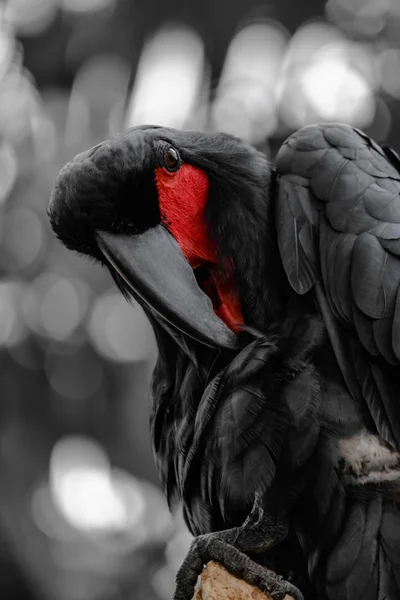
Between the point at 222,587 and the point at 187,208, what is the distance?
3.60 ft

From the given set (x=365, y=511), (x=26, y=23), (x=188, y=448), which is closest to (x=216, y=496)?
(x=188, y=448)

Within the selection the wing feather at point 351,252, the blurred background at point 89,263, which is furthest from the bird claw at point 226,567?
the blurred background at point 89,263

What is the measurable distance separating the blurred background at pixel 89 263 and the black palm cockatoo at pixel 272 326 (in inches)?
153

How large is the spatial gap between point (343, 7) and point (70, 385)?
382 cm

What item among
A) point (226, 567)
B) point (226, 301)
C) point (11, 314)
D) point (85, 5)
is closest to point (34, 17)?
point (85, 5)

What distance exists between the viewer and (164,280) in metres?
2.52

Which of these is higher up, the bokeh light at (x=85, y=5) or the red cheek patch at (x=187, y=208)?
the red cheek patch at (x=187, y=208)

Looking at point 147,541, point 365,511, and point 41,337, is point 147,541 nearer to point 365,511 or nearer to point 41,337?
point 41,337

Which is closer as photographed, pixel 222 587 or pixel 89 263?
pixel 222 587

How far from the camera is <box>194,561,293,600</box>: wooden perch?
2297 millimetres

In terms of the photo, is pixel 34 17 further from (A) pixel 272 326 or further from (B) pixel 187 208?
(A) pixel 272 326

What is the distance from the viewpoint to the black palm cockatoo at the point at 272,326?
2.47 metres

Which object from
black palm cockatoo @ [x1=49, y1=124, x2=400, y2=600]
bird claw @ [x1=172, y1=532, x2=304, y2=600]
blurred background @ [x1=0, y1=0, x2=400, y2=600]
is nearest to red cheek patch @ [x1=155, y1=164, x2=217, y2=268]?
black palm cockatoo @ [x1=49, y1=124, x2=400, y2=600]

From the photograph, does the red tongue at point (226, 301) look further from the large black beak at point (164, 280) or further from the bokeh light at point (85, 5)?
the bokeh light at point (85, 5)
